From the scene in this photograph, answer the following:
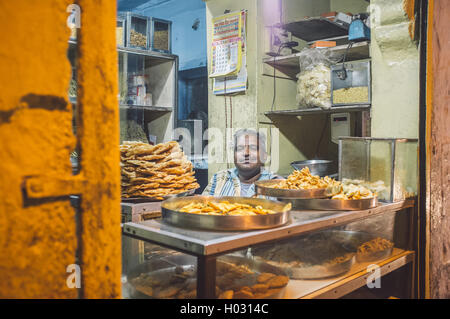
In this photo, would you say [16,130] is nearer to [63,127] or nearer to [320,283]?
[63,127]

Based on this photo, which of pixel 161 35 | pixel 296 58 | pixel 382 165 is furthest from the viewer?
pixel 161 35

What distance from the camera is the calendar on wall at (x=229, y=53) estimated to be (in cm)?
441

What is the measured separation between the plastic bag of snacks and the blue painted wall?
3.62 m

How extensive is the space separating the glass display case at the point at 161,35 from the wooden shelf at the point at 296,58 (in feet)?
4.33

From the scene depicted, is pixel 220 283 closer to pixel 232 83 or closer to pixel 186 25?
pixel 232 83

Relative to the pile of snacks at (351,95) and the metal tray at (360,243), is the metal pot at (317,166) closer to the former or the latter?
the pile of snacks at (351,95)

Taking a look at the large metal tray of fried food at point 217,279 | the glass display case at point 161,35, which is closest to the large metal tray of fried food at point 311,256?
the large metal tray of fried food at point 217,279

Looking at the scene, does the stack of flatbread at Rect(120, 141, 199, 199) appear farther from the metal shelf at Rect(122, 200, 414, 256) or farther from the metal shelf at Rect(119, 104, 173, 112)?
the metal shelf at Rect(119, 104, 173, 112)

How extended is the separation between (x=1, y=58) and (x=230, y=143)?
3.82 metres

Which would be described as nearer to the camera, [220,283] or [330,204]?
[220,283]

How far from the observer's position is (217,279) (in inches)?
60.4

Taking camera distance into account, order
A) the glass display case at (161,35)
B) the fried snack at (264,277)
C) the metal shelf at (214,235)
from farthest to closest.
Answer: the glass display case at (161,35), the fried snack at (264,277), the metal shelf at (214,235)

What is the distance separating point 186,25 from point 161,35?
3.03 metres

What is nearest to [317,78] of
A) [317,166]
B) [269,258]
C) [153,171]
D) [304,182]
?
[317,166]
